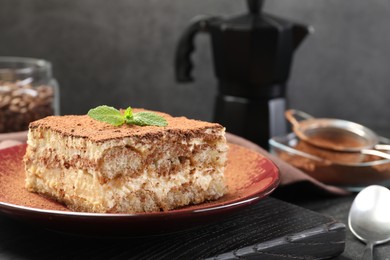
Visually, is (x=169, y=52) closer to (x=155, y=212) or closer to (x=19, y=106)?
(x=19, y=106)

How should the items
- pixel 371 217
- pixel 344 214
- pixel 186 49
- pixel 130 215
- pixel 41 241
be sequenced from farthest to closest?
pixel 186 49, pixel 344 214, pixel 371 217, pixel 41 241, pixel 130 215

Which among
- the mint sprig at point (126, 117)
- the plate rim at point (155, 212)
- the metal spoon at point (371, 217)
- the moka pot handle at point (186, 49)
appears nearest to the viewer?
the plate rim at point (155, 212)

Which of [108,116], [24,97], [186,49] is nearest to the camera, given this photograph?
[108,116]

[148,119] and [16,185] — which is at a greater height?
[148,119]

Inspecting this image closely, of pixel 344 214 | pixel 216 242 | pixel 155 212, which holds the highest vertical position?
pixel 155 212

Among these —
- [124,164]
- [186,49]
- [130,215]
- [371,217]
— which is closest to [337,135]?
[371,217]

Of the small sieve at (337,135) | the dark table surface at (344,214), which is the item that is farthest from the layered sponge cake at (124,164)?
the small sieve at (337,135)

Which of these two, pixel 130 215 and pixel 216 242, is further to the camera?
pixel 216 242

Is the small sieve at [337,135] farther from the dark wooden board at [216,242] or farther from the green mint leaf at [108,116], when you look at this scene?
the green mint leaf at [108,116]
